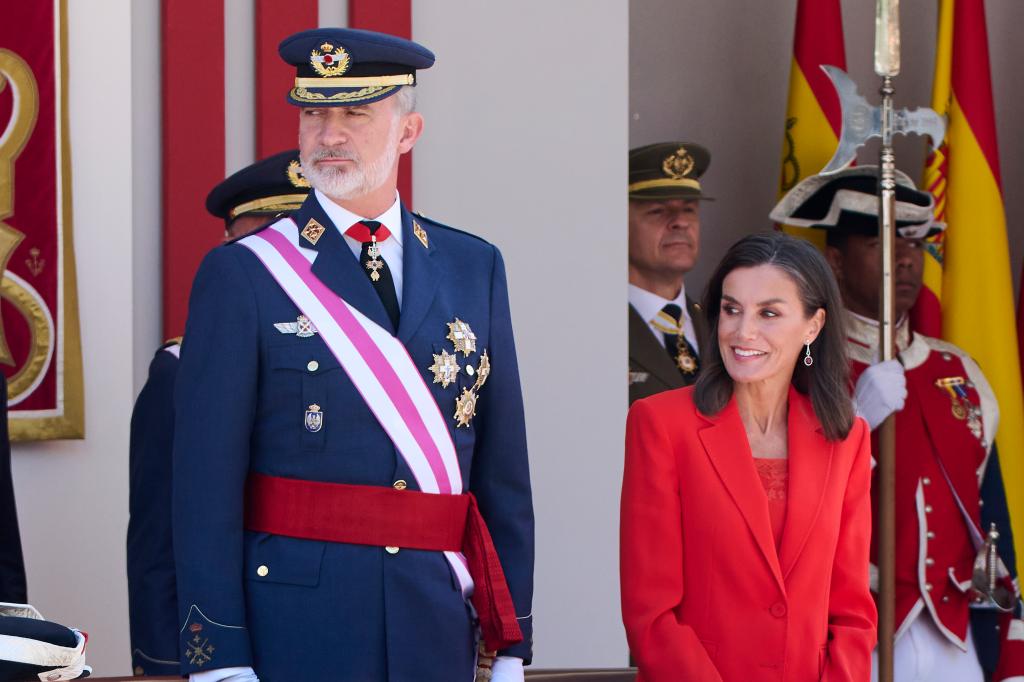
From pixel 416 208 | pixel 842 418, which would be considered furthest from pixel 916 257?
pixel 842 418

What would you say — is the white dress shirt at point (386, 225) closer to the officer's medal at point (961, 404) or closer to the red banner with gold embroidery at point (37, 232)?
the red banner with gold embroidery at point (37, 232)

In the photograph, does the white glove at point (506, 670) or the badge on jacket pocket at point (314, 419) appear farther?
the white glove at point (506, 670)

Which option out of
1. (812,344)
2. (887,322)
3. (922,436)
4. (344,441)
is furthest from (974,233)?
(344,441)

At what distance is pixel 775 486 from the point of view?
2.92m

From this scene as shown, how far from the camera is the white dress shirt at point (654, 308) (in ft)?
15.4

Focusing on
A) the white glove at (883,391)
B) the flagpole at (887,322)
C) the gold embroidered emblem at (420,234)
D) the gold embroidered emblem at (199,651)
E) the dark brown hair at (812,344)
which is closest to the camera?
the gold embroidered emblem at (199,651)

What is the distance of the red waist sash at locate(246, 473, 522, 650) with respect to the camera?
2.48 m

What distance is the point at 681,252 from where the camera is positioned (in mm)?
4824

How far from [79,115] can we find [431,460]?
160 cm

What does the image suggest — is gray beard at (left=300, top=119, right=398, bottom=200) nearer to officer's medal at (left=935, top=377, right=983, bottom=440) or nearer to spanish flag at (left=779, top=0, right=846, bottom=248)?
officer's medal at (left=935, top=377, right=983, bottom=440)

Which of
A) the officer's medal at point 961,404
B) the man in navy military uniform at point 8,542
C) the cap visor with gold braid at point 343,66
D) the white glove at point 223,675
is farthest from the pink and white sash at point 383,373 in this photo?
the officer's medal at point 961,404

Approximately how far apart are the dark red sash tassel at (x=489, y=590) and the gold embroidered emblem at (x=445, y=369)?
0.62 ft

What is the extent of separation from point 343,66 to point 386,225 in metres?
0.26

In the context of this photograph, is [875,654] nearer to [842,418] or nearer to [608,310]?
[608,310]
